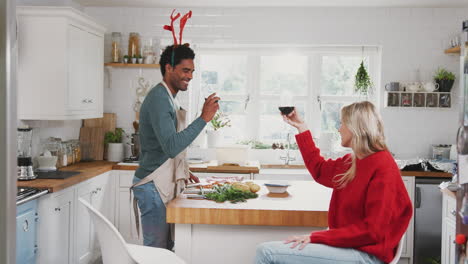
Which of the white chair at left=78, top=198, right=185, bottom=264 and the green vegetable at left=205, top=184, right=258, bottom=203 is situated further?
the green vegetable at left=205, top=184, right=258, bottom=203

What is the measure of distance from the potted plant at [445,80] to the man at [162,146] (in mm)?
3302

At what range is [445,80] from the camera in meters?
5.20

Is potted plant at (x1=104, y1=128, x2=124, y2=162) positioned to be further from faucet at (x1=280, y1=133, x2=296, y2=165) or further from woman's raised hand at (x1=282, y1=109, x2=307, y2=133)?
woman's raised hand at (x1=282, y1=109, x2=307, y2=133)

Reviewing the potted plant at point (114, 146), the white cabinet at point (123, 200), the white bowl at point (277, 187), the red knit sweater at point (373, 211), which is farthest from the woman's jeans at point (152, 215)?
the potted plant at point (114, 146)

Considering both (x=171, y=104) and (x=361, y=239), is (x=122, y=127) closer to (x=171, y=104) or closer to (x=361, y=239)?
(x=171, y=104)

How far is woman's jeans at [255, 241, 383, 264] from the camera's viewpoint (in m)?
2.12

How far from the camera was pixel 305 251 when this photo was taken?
7.04ft

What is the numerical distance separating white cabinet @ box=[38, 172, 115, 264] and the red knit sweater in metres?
2.27

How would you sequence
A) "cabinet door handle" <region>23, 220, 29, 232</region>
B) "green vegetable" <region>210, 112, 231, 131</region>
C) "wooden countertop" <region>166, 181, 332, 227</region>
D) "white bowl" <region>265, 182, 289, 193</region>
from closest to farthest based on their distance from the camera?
"wooden countertop" <region>166, 181, 332, 227</region>
"white bowl" <region>265, 182, 289, 193</region>
"cabinet door handle" <region>23, 220, 29, 232</region>
"green vegetable" <region>210, 112, 231, 131</region>

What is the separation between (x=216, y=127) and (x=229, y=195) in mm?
2873

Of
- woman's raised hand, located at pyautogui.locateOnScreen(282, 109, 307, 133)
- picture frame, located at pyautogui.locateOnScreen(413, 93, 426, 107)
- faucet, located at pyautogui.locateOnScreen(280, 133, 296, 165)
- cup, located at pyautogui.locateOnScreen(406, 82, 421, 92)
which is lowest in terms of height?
faucet, located at pyautogui.locateOnScreen(280, 133, 296, 165)

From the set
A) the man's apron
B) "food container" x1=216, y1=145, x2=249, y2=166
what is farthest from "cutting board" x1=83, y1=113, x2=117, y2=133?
the man's apron

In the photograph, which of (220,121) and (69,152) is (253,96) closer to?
(220,121)
